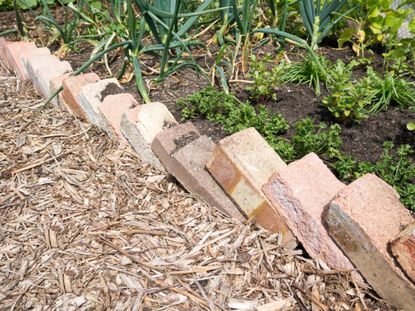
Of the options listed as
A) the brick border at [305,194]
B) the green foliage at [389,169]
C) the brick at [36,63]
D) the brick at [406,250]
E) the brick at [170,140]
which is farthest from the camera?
the brick at [36,63]

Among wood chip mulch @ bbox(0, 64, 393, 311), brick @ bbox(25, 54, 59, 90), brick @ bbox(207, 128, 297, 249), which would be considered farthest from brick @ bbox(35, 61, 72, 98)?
brick @ bbox(207, 128, 297, 249)

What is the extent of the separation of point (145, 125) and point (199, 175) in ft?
1.45

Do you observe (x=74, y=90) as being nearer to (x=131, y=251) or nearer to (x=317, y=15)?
(x=131, y=251)

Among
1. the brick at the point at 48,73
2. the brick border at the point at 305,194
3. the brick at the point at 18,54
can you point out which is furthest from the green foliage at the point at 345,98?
the brick at the point at 18,54

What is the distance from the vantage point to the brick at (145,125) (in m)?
2.24

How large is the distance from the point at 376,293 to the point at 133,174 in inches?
48.2

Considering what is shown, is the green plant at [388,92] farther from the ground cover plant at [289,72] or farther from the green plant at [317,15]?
the green plant at [317,15]

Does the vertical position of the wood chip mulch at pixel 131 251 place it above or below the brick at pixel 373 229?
below

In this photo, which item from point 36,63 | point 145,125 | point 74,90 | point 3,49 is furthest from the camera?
point 3,49

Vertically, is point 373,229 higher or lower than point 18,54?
higher

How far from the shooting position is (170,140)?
7.04 feet

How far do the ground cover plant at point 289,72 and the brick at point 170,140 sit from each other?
233 millimetres

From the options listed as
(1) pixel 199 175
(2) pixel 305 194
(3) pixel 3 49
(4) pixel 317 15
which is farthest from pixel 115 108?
(3) pixel 3 49

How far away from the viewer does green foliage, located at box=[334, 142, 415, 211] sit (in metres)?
1.96
